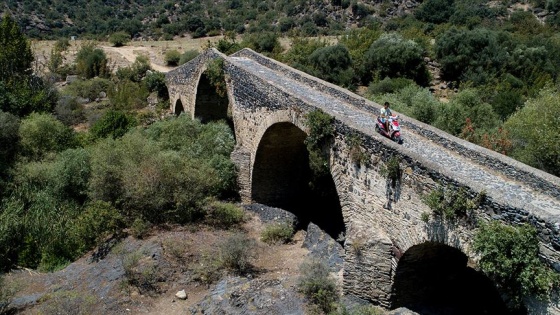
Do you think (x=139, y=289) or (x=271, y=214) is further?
(x=271, y=214)

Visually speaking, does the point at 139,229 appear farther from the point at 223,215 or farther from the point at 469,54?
the point at 469,54

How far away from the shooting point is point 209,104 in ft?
72.7

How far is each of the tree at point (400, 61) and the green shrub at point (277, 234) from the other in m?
18.7

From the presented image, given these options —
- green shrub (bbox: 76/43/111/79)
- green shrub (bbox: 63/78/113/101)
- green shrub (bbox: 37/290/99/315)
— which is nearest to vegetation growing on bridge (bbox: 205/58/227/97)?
green shrub (bbox: 37/290/99/315)

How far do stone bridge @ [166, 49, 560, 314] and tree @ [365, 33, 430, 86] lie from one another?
1638cm

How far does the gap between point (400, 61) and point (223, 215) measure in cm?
1965

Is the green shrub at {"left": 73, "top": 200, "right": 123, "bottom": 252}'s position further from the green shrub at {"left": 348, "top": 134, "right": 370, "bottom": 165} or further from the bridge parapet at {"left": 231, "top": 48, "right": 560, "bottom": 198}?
the bridge parapet at {"left": 231, "top": 48, "right": 560, "bottom": 198}

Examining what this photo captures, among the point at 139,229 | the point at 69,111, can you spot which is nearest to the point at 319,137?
the point at 139,229

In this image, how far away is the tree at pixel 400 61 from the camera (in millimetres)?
31219

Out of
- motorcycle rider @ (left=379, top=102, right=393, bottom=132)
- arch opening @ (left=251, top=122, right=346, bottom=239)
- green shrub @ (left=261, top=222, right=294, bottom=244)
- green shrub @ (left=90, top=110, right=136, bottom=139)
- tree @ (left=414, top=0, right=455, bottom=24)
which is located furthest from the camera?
tree @ (left=414, top=0, right=455, bottom=24)

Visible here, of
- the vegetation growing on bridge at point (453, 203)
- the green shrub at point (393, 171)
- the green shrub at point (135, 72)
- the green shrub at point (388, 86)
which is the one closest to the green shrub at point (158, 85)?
the green shrub at point (135, 72)

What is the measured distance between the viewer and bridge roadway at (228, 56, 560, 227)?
799cm

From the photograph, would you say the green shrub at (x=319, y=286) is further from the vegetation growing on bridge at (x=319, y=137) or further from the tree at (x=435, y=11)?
the tree at (x=435, y=11)

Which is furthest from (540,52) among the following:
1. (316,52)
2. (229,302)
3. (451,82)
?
(229,302)
